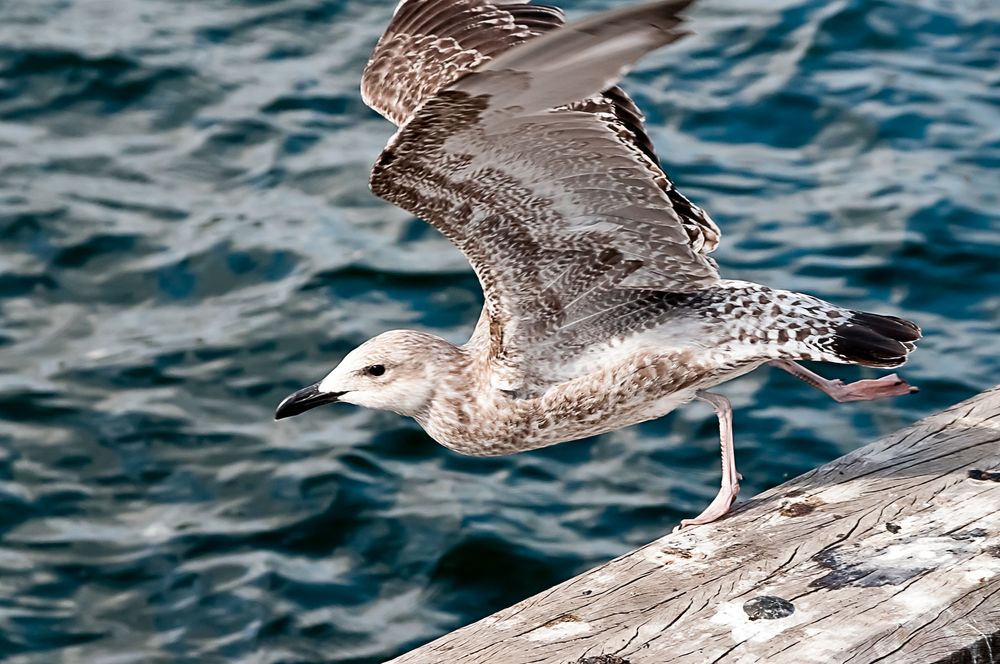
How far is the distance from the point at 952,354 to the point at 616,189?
350 centimetres

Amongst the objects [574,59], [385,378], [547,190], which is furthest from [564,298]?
[574,59]

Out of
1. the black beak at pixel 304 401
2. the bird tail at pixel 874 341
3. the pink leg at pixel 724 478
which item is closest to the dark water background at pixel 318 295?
the black beak at pixel 304 401

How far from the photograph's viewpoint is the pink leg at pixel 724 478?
3.79m

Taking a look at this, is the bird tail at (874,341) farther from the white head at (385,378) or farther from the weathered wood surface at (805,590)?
the white head at (385,378)

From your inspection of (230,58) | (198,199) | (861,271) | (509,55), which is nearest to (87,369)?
(198,199)

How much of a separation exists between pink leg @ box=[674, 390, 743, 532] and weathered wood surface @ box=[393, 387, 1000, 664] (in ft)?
0.83

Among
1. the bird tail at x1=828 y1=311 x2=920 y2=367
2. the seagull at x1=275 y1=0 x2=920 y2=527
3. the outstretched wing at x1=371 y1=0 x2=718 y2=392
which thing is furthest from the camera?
the bird tail at x1=828 y1=311 x2=920 y2=367

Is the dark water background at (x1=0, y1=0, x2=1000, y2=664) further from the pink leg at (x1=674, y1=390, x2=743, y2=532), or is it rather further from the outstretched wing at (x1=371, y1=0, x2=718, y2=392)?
the outstretched wing at (x1=371, y1=0, x2=718, y2=392)

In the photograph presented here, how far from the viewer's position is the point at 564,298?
4336 millimetres

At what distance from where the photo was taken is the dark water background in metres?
5.98

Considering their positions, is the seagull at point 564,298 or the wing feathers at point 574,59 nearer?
the wing feathers at point 574,59

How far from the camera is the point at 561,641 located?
115 inches

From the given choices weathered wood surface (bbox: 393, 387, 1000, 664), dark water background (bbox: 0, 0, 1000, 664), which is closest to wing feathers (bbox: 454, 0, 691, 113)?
weathered wood surface (bbox: 393, 387, 1000, 664)

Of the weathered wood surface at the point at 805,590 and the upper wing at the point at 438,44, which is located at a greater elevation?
the upper wing at the point at 438,44
